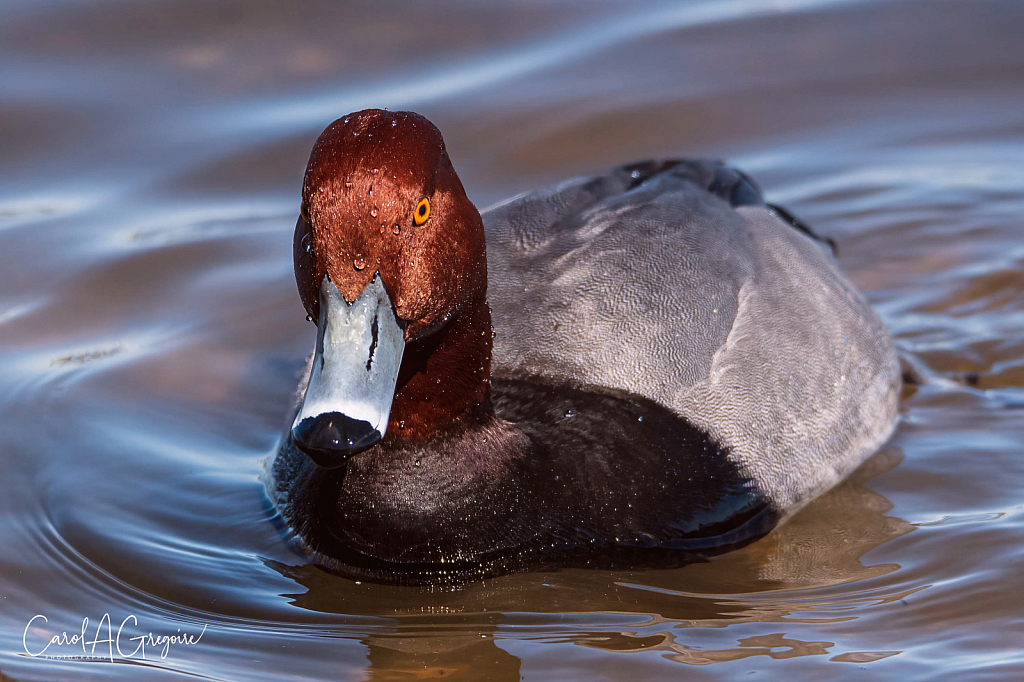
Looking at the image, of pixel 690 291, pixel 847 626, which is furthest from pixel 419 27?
pixel 847 626

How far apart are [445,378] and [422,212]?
0.56m

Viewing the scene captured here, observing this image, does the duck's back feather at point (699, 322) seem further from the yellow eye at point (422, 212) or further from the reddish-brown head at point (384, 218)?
the yellow eye at point (422, 212)

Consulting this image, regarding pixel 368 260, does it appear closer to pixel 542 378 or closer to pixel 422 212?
pixel 422 212

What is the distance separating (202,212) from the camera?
6648 millimetres

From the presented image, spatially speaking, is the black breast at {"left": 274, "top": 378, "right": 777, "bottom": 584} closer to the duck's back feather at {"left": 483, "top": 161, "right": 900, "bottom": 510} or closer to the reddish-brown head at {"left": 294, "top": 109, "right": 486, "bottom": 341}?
the duck's back feather at {"left": 483, "top": 161, "right": 900, "bottom": 510}

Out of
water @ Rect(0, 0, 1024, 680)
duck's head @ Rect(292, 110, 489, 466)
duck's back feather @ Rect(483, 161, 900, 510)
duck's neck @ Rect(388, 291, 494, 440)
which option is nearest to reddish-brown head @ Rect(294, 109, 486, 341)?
duck's head @ Rect(292, 110, 489, 466)

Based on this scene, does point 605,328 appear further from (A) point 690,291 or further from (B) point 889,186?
(B) point 889,186

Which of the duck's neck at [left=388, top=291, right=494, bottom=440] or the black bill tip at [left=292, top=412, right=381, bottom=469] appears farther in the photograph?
the duck's neck at [left=388, top=291, right=494, bottom=440]

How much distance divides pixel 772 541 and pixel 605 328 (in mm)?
891

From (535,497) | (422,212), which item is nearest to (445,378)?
(535,497)

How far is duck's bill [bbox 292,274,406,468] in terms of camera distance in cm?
301

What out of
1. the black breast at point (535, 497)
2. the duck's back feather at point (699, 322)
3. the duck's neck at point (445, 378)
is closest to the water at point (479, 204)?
the black breast at point (535, 497)

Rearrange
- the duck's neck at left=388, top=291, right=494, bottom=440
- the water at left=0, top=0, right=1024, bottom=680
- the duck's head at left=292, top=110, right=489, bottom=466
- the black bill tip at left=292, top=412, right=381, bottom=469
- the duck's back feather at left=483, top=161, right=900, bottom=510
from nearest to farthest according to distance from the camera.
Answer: the black bill tip at left=292, top=412, right=381, bottom=469
the duck's head at left=292, top=110, right=489, bottom=466
the water at left=0, top=0, right=1024, bottom=680
the duck's neck at left=388, top=291, right=494, bottom=440
the duck's back feather at left=483, top=161, right=900, bottom=510

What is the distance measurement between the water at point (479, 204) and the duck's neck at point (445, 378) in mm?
521
